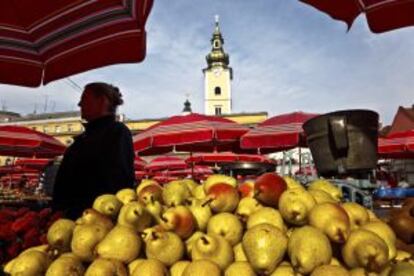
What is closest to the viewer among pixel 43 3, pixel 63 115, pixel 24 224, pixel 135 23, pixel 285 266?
pixel 285 266

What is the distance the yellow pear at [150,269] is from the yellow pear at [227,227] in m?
0.26

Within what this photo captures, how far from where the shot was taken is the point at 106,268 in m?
1.39

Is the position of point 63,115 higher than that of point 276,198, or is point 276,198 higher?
point 63,115

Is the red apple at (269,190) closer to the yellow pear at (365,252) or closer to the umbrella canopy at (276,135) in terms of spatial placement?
the yellow pear at (365,252)

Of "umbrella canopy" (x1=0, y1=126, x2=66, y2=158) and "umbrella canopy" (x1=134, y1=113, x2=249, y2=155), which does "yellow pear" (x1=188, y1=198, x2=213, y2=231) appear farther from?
"umbrella canopy" (x1=0, y1=126, x2=66, y2=158)

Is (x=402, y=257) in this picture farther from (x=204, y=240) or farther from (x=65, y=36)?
(x=65, y=36)

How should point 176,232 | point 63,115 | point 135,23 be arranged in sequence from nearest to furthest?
point 176,232 → point 135,23 → point 63,115

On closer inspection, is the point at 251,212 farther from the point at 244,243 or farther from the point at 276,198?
the point at 244,243

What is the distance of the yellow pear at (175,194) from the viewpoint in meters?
1.88

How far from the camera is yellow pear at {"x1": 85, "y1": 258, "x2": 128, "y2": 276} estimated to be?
1.37 metres

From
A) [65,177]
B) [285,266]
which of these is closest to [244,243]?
[285,266]

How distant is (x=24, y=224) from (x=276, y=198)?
1.43 m

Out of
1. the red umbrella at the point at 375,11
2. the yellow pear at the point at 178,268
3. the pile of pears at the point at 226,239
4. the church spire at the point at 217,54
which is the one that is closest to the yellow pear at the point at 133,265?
the pile of pears at the point at 226,239

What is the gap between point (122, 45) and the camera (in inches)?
120
